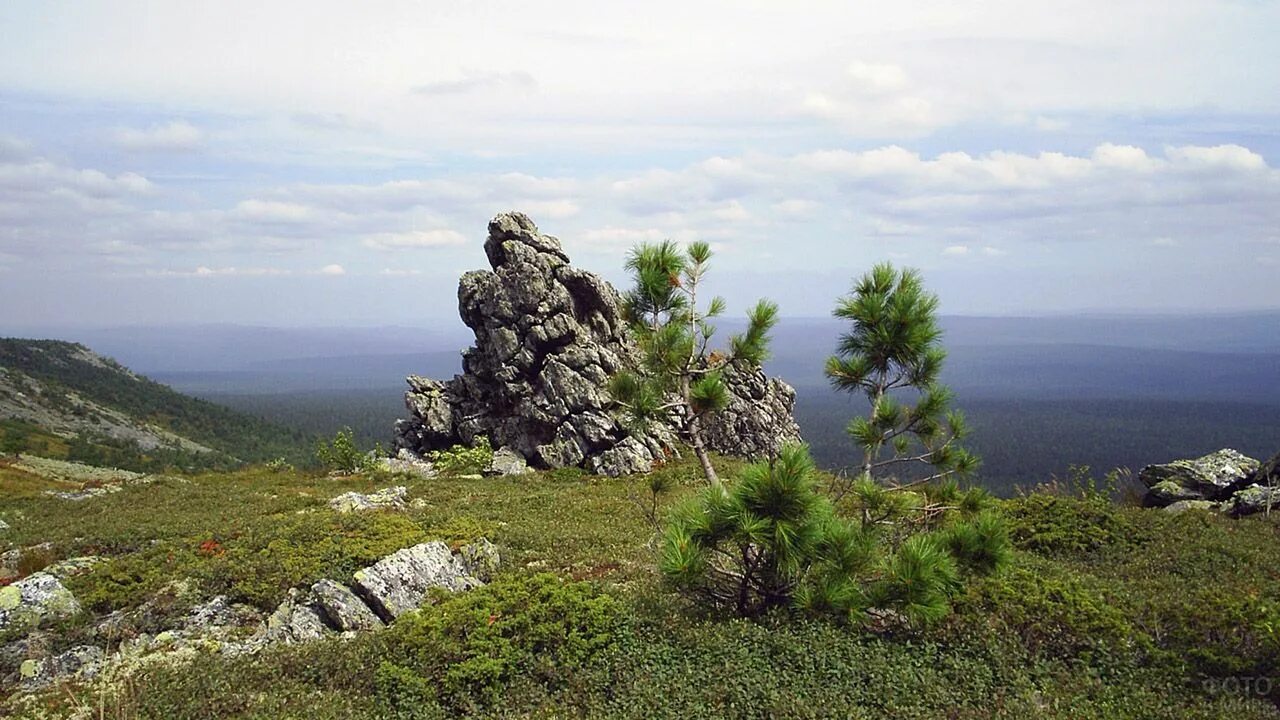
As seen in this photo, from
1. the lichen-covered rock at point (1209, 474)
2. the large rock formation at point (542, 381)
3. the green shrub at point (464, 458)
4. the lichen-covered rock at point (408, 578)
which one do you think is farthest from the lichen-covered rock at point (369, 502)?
the lichen-covered rock at point (1209, 474)

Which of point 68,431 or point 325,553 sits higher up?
point 325,553

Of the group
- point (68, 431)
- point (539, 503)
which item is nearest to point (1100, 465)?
point (539, 503)

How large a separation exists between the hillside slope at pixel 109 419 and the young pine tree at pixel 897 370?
203 ft

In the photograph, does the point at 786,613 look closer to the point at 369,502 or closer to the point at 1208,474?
the point at 369,502

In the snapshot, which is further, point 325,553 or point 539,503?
point 539,503

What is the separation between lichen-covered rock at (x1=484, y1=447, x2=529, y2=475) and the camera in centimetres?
3212

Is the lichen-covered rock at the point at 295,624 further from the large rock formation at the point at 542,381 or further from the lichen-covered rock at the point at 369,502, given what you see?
the large rock formation at the point at 542,381

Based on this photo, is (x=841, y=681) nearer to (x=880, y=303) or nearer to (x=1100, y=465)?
(x=880, y=303)

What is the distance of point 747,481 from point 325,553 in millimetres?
10104

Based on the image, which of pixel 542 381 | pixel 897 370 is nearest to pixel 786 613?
pixel 897 370

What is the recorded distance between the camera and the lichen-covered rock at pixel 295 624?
11453 mm

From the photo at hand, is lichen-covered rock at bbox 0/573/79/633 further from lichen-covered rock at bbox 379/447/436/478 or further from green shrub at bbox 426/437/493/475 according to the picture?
green shrub at bbox 426/437/493/475

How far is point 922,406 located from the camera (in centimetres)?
1260

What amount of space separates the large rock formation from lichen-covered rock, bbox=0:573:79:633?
21.2 m
